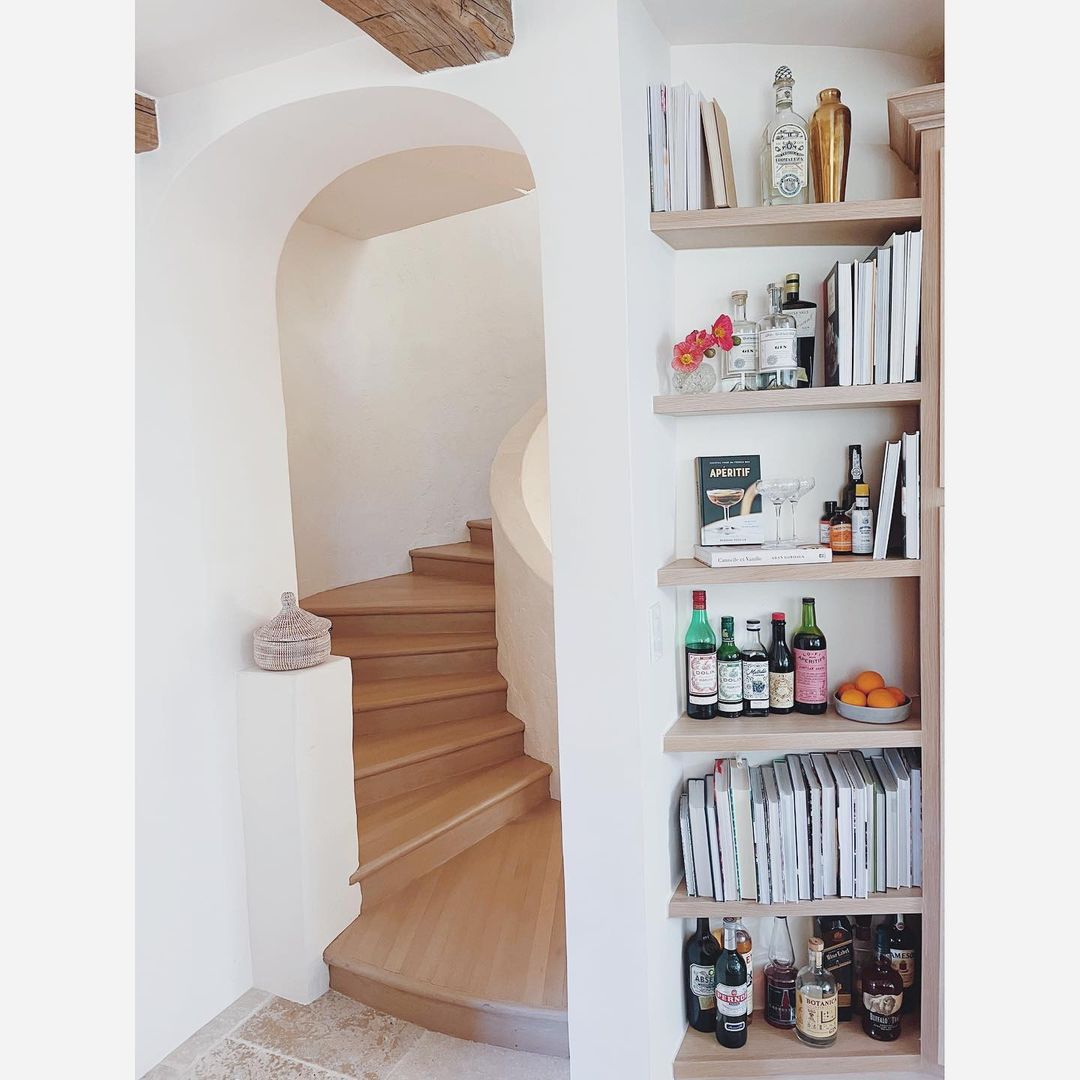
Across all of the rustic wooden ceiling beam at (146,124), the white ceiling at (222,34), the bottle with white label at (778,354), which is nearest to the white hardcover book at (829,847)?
the bottle with white label at (778,354)

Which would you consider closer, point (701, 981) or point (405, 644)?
point (701, 981)

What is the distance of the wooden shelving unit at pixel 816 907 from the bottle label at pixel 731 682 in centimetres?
41

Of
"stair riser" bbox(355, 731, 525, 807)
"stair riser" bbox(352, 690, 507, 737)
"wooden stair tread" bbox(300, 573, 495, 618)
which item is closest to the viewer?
"stair riser" bbox(355, 731, 525, 807)

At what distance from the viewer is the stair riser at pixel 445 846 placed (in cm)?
271

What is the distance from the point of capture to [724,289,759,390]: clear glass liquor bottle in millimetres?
1874

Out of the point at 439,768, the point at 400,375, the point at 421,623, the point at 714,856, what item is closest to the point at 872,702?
the point at 714,856

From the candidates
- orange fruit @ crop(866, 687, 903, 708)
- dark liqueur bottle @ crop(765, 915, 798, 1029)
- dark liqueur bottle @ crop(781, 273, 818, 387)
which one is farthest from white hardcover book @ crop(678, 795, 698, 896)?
dark liqueur bottle @ crop(781, 273, 818, 387)

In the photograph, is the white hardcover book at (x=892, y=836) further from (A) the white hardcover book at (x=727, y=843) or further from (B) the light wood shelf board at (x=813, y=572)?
(B) the light wood shelf board at (x=813, y=572)

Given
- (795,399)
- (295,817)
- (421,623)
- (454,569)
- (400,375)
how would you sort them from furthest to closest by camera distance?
(400,375)
(454,569)
(421,623)
(295,817)
(795,399)

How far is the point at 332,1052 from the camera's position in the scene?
2.21 metres

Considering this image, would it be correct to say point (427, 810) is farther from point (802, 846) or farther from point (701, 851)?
point (802, 846)

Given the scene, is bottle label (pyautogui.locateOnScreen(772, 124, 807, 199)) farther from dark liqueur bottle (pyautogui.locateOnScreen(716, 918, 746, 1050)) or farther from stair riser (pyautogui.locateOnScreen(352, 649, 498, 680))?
stair riser (pyautogui.locateOnScreen(352, 649, 498, 680))

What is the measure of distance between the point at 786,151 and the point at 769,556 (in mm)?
830

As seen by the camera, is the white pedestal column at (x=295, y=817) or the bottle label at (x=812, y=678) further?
the white pedestal column at (x=295, y=817)
